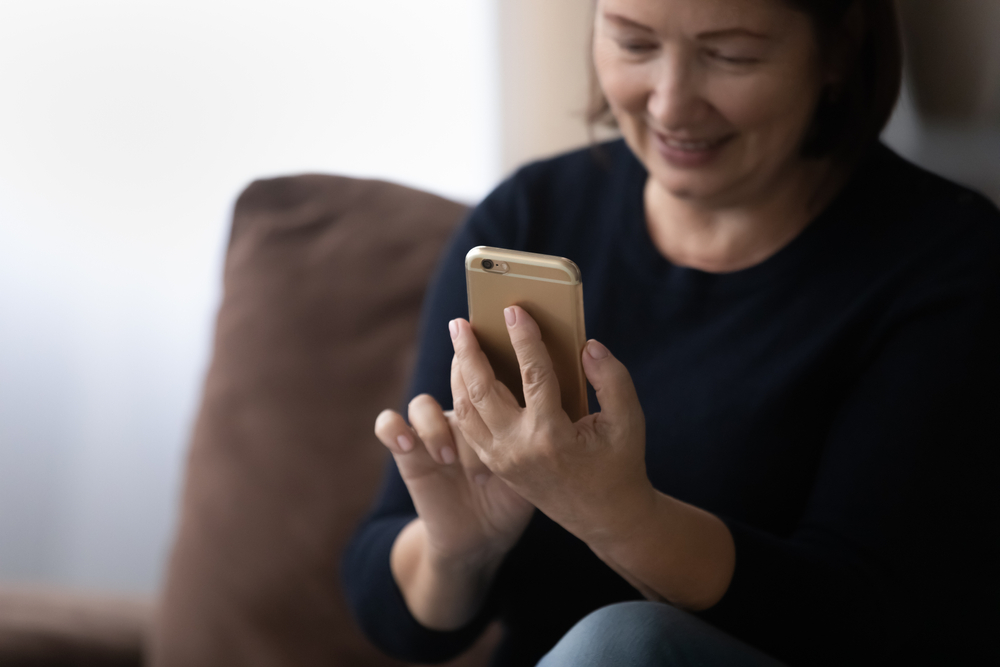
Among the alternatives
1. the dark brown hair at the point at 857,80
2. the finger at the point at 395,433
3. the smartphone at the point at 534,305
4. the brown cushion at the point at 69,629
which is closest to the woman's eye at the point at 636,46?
the dark brown hair at the point at 857,80

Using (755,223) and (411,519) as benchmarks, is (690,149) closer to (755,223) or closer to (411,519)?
(755,223)

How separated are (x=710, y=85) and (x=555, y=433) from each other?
38 centimetres

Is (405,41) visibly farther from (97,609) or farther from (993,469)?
(993,469)

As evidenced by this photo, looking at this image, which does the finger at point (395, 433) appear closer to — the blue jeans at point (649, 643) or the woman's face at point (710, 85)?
the blue jeans at point (649, 643)

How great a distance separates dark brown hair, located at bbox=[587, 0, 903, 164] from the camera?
77 cm

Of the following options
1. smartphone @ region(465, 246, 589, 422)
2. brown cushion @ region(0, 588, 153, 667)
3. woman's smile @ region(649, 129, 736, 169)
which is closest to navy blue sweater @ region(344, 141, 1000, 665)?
woman's smile @ region(649, 129, 736, 169)

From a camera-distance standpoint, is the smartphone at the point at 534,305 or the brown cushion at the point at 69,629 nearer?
the smartphone at the point at 534,305

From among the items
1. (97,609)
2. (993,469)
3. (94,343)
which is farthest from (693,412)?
(94,343)

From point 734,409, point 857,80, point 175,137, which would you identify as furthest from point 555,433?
point 175,137

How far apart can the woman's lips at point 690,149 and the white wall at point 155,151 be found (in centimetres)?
73

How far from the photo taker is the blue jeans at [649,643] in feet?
1.98

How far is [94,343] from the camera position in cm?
159

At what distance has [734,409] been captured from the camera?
0.79 m

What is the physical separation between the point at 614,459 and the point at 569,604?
36cm
